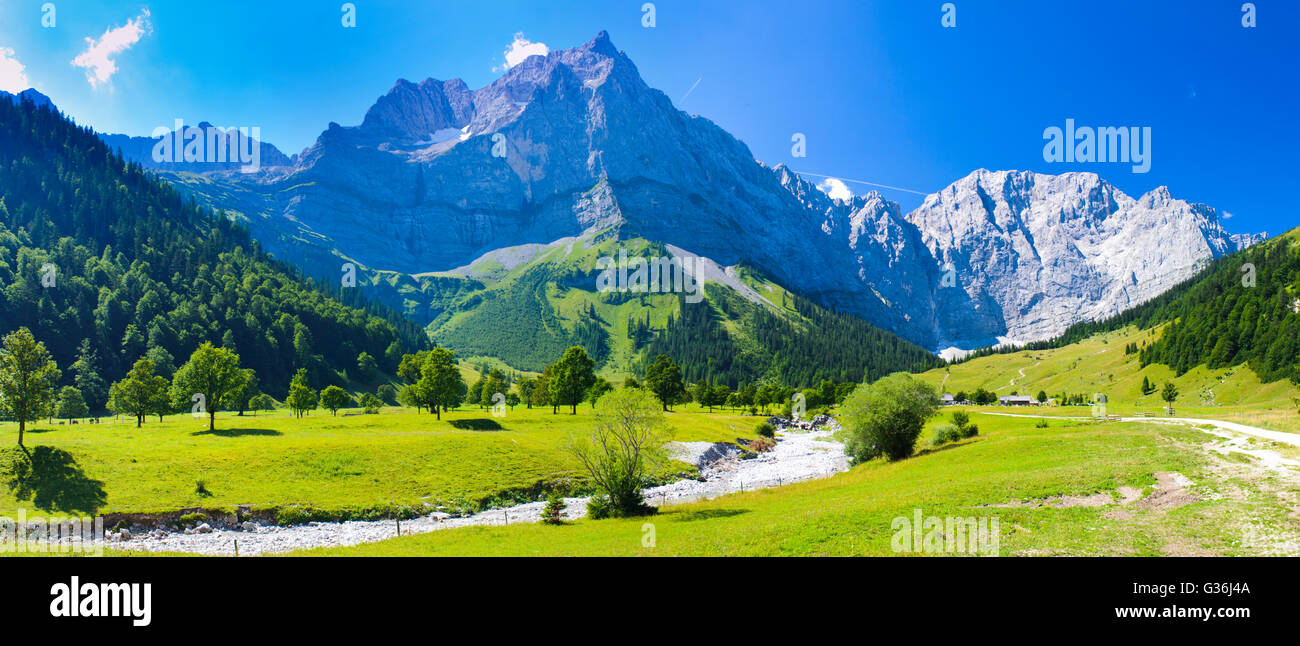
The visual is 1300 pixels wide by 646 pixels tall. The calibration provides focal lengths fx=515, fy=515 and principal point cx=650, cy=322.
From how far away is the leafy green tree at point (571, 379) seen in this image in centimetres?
12288

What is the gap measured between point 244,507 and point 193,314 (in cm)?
16584

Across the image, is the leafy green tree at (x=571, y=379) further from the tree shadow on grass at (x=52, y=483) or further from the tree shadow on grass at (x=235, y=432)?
the tree shadow on grass at (x=52, y=483)

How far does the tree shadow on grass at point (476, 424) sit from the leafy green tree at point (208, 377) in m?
34.8

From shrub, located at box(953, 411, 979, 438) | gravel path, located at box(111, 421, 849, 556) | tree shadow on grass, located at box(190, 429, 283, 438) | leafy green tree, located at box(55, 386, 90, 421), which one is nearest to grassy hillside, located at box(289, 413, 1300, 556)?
gravel path, located at box(111, 421, 849, 556)

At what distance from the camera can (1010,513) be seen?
27.5 meters

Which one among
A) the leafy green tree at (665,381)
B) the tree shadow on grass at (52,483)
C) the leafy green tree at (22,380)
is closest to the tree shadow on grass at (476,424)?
the tree shadow on grass at (52,483)

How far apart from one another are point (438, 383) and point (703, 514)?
238 feet

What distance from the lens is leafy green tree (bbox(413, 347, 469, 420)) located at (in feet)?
334

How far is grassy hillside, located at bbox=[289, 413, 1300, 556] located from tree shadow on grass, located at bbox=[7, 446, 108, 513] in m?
31.8

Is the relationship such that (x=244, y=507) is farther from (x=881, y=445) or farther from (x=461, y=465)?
(x=881, y=445)

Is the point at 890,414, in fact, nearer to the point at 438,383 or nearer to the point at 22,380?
the point at 438,383

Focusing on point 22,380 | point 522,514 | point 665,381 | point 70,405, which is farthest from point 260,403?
point 522,514
